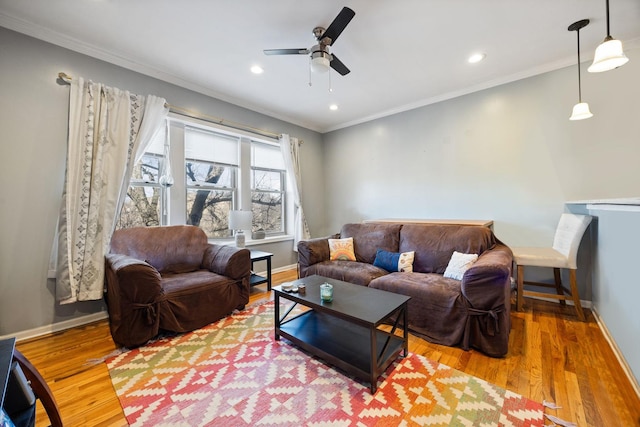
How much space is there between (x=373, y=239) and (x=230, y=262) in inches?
72.0

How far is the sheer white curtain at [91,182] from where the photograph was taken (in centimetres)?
234

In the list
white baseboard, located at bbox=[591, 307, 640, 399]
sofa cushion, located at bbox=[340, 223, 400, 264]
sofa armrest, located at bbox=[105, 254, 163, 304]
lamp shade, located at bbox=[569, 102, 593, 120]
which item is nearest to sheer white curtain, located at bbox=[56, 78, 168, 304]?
sofa armrest, located at bbox=[105, 254, 163, 304]

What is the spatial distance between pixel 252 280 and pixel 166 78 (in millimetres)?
2682

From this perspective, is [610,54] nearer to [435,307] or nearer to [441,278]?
[441,278]

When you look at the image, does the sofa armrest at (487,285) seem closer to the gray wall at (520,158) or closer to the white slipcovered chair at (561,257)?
the gray wall at (520,158)

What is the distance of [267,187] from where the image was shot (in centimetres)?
447

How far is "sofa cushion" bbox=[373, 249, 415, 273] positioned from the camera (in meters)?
2.92

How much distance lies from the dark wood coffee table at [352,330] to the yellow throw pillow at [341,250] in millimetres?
1131

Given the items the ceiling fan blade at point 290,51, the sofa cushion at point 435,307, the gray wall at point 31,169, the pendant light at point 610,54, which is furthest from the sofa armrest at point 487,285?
the gray wall at point 31,169

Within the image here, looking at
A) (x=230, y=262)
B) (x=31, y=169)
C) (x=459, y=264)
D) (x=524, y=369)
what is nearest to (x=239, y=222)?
(x=230, y=262)

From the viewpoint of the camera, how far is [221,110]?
3.60 m

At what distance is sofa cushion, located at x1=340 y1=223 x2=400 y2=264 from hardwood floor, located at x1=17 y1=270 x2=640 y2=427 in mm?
1283

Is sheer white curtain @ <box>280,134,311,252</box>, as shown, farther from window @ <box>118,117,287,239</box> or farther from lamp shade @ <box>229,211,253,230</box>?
lamp shade @ <box>229,211,253,230</box>

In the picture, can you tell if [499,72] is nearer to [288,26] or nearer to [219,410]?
[288,26]
